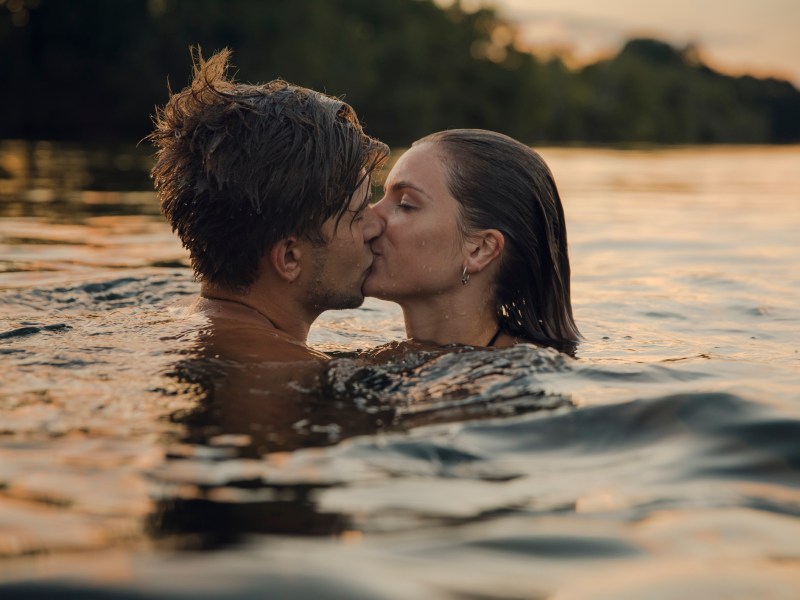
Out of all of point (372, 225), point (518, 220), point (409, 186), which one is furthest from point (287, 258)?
point (518, 220)

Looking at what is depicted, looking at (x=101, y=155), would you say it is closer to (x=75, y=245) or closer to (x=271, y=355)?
(x=75, y=245)

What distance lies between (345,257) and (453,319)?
646 millimetres

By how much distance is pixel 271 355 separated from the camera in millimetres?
4184

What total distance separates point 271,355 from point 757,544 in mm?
2203

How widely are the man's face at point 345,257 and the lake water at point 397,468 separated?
0.61m

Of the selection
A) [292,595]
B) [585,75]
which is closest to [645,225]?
[292,595]

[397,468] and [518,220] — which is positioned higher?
[518,220]

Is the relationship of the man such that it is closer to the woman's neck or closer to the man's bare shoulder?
the man's bare shoulder

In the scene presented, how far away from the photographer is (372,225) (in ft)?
16.4

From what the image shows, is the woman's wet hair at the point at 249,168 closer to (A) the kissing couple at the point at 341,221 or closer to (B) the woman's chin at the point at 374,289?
(A) the kissing couple at the point at 341,221

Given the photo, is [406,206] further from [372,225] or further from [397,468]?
[397,468]

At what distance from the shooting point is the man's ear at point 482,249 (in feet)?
16.5

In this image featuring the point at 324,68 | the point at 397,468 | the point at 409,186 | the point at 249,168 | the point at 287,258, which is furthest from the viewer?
the point at 324,68

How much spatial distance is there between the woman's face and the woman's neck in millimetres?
111
